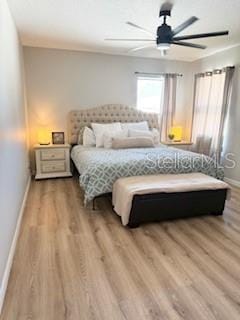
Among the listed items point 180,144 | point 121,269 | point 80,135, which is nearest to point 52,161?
point 80,135

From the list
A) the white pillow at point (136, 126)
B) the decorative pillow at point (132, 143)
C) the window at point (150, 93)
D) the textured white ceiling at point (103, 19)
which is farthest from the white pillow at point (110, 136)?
the textured white ceiling at point (103, 19)

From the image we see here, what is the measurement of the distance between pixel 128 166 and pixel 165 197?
659 mm

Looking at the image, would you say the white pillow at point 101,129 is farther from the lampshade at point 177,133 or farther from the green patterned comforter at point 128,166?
the lampshade at point 177,133

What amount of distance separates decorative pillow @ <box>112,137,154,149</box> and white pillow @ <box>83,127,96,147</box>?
1.88 ft

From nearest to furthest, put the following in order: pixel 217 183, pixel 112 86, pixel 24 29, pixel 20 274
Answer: pixel 20 274 < pixel 217 183 < pixel 24 29 < pixel 112 86

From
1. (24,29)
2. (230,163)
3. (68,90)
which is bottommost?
(230,163)

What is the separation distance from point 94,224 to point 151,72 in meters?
3.88

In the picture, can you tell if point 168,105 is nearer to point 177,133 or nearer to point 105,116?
point 177,133

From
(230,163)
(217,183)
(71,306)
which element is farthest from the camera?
(230,163)

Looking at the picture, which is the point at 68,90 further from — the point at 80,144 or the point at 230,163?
the point at 230,163

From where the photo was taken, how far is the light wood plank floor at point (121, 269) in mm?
1706

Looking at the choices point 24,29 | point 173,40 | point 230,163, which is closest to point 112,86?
point 24,29

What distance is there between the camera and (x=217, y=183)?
10.2ft

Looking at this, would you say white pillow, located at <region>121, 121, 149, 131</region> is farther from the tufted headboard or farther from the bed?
the bed
